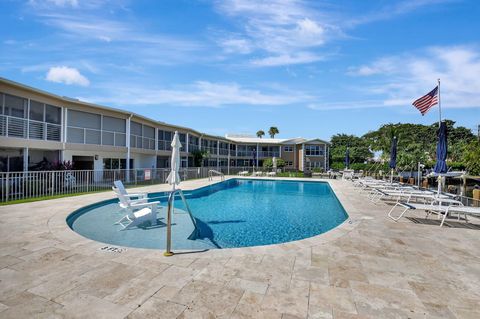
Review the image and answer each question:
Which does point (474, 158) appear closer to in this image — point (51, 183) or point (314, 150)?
point (314, 150)

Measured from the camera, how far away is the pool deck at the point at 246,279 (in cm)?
295

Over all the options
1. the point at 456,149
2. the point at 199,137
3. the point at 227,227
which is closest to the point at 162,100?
the point at 199,137

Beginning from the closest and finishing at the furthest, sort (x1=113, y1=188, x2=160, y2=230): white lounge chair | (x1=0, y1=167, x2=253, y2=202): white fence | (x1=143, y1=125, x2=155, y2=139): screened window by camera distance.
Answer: (x1=113, y1=188, x2=160, y2=230): white lounge chair
(x1=0, y1=167, x2=253, y2=202): white fence
(x1=143, y1=125, x2=155, y2=139): screened window

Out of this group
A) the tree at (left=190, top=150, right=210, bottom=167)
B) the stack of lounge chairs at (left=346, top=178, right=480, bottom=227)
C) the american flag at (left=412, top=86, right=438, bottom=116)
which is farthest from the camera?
the tree at (left=190, top=150, right=210, bottom=167)

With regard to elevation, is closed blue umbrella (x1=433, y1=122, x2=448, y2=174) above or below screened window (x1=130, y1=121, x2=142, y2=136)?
below

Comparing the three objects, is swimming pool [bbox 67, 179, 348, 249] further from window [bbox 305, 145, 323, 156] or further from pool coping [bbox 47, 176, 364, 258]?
window [bbox 305, 145, 323, 156]

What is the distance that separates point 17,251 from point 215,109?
94.1 feet

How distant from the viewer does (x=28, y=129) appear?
13.1 metres

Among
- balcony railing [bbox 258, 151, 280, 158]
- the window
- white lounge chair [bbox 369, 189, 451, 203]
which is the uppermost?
the window

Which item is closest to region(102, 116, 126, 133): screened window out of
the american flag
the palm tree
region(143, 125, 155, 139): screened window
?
region(143, 125, 155, 139): screened window

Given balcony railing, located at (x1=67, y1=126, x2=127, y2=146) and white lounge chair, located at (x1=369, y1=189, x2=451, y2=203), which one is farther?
balcony railing, located at (x1=67, y1=126, x2=127, y2=146)

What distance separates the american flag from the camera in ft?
35.1

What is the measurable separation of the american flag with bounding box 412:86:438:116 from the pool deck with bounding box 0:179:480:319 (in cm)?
706

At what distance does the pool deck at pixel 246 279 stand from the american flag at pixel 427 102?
7063 mm
